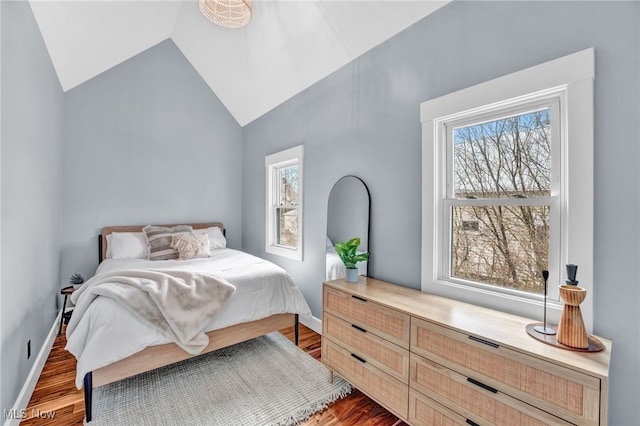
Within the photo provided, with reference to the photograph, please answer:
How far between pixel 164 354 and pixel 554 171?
8.66 ft

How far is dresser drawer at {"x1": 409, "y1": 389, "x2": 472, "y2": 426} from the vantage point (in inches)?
54.1

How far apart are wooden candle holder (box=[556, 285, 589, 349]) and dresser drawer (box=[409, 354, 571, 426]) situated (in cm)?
30

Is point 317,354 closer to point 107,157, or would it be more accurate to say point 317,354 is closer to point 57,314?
point 57,314

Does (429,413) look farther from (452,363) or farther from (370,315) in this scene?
(370,315)

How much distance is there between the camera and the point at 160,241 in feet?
11.1

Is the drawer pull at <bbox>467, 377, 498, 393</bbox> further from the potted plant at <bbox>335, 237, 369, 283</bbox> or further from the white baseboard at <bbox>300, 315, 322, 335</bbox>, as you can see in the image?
the white baseboard at <bbox>300, 315, 322, 335</bbox>

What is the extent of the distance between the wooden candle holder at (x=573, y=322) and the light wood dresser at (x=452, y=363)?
0.05 m

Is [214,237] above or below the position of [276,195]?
below

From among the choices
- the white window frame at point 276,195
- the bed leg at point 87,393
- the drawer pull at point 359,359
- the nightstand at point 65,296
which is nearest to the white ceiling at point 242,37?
the white window frame at point 276,195

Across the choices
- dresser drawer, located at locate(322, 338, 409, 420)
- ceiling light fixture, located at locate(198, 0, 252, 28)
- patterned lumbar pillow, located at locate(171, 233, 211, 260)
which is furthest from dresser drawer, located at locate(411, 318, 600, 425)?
ceiling light fixture, located at locate(198, 0, 252, 28)

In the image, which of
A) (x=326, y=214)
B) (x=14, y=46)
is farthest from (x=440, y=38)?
(x=14, y=46)

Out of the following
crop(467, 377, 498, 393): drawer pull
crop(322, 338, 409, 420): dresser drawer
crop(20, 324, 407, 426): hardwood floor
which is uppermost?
crop(467, 377, 498, 393): drawer pull

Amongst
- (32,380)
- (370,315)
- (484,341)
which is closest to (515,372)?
(484,341)

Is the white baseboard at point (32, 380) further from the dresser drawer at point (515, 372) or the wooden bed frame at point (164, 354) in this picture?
the dresser drawer at point (515, 372)
